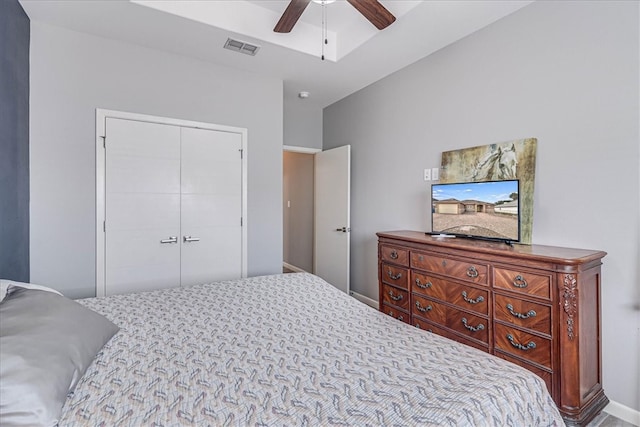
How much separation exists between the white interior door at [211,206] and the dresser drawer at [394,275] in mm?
1509

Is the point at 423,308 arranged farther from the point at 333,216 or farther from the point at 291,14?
the point at 291,14

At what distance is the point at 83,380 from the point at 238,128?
2.72 m

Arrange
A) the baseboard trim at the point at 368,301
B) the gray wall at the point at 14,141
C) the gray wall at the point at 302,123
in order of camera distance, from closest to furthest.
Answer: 1. the gray wall at the point at 14,141
2. the baseboard trim at the point at 368,301
3. the gray wall at the point at 302,123

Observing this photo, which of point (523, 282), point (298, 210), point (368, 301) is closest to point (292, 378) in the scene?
point (523, 282)

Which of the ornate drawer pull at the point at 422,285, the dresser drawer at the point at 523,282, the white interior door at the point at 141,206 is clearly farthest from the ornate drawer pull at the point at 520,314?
the white interior door at the point at 141,206

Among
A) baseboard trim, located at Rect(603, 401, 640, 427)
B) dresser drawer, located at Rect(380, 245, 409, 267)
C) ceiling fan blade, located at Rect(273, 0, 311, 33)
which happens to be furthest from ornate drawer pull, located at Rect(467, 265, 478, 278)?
ceiling fan blade, located at Rect(273, 0, 311, 33)

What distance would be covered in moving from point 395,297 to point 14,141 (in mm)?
3107

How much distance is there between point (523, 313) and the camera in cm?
191

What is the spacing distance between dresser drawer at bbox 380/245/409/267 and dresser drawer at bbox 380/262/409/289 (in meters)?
0.05

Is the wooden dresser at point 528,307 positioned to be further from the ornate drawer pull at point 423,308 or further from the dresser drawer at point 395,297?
the dresser drawer at point 395,297

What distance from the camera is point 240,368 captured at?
1.12m

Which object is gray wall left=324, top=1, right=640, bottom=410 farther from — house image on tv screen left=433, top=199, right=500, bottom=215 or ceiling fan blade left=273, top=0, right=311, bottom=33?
ceiling fan blade left=273, top=0, right=311, bottom=33

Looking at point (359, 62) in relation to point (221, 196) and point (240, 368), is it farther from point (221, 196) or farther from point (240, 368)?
point (240, 368)

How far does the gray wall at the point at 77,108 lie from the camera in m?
2.50
